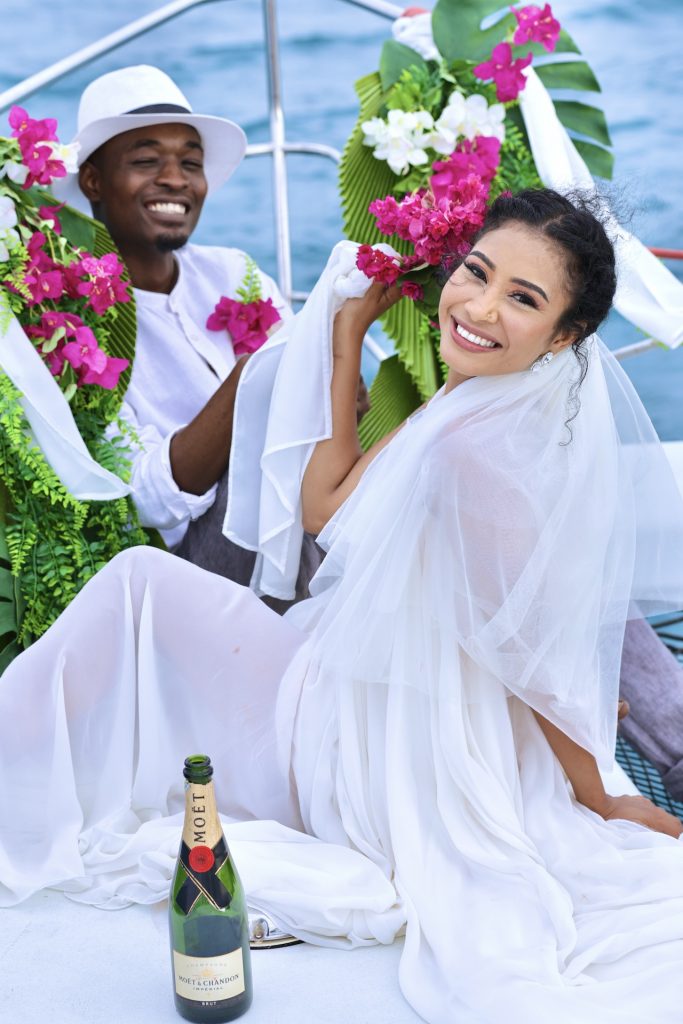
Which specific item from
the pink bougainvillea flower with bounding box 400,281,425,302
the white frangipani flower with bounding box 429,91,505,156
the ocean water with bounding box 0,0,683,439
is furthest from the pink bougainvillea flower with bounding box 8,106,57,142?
the ocean water with bounding box 0,0,683,439

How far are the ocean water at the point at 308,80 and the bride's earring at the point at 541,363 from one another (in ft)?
12.7

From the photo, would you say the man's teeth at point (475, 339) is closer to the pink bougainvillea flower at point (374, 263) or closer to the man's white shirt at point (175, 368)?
the pink bougainvillea flower at point (374, 263)

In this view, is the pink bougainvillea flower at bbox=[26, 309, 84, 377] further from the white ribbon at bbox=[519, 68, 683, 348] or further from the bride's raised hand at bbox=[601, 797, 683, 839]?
the bride's raised hand at bbox=[601, 797, 683, 839]

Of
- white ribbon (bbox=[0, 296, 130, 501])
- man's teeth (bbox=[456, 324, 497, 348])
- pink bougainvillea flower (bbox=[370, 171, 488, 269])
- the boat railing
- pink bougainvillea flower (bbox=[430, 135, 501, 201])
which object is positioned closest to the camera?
man's teeth (bbox=[456, 324, 497, 348])

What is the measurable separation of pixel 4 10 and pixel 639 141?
3065mm

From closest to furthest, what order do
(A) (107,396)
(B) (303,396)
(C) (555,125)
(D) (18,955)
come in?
(D) (18,955), (B) (303,396), (A) (107,396), (C) (555,125)

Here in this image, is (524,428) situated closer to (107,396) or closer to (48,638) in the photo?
(48,638)

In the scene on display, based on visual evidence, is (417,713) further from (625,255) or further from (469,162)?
(469,162)

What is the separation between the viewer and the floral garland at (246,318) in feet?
10.3

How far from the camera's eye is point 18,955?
179cm

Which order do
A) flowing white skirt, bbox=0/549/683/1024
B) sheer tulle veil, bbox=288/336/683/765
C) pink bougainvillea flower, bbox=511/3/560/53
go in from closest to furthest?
flowing white skirt, bbox=0/549/683/1024
sheer tulle veil, bbox=288/336/683/765
pink bougainvillea flower, bbox=511/3/560/53

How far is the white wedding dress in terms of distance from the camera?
179 cm

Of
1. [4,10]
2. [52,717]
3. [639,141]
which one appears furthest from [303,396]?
[639,141]

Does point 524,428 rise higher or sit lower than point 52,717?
higher
